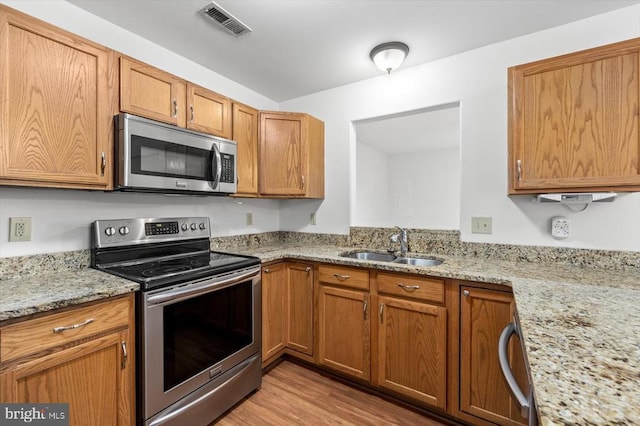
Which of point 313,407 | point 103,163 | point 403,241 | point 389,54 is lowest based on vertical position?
point 313,407

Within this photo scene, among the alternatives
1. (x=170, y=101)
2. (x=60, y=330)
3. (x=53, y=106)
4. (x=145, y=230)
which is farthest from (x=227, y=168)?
(x=60, y=330)

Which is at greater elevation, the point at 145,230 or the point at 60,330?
the point at 145,230

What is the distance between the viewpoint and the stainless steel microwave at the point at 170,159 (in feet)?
5.15

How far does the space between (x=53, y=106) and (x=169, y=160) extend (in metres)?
0.56

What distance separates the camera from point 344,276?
6.73 feet

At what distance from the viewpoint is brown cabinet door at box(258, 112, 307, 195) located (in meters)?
2.52

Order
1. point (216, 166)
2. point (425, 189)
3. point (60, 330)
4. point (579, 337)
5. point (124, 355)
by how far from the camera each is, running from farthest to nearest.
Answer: point (425, 189), point (216, 166), point (124, 355), point (60, 330), point (579, 337)

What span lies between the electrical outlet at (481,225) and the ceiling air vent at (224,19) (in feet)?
6.63

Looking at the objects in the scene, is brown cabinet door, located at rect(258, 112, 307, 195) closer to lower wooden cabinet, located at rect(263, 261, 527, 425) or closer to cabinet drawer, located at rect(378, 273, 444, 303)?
lower wooden cabinet, located at rect(263, 261, 527, 425)

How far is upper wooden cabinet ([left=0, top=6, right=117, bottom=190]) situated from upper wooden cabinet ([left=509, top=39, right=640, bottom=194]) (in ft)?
7.48

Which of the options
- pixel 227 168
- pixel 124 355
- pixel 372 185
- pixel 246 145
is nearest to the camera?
pixel 124 355

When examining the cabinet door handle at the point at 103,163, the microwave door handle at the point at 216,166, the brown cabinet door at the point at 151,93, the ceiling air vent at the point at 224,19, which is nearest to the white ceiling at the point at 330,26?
the ceiling air vent at the point at 224,19

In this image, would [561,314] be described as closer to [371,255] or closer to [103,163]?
[371,255]

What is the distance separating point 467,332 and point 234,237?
76.2 inches
